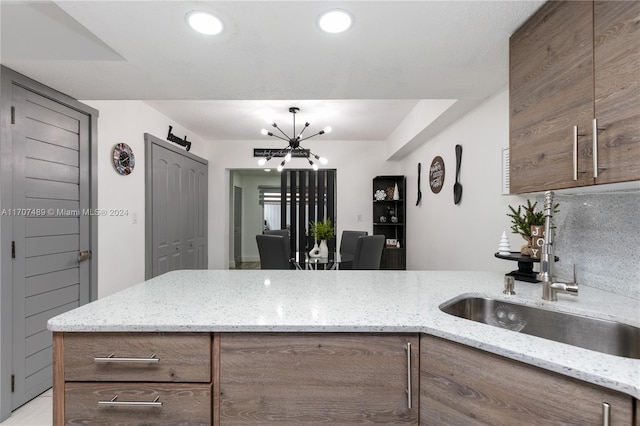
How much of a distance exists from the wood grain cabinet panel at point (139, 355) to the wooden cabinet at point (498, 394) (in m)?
0.74

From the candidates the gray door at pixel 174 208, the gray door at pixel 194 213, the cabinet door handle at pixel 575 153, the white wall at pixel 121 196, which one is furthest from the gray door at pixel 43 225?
the cabinet door handle at pixel 575 153

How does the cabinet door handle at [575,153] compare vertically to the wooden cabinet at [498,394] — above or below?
above

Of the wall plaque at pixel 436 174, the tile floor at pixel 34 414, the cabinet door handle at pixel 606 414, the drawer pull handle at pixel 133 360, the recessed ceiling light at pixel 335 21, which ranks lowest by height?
the tile floor at pixel 34 414

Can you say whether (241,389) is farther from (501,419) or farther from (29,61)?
(29,61)

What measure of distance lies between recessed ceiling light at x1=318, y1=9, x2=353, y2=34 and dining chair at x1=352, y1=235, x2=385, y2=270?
207cm

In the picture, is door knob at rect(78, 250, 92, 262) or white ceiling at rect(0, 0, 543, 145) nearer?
white ceiling at rect(0, 0, 543, 145)

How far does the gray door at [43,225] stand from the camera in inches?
74.3

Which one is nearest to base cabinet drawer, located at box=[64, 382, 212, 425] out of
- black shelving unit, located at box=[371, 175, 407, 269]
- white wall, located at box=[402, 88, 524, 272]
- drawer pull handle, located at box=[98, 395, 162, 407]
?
drawer pull handle, located at box=[98, 395, 162, 407]

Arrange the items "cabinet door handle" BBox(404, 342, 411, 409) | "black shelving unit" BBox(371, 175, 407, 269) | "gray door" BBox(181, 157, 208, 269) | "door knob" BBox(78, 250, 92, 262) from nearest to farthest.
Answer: "cabinet door handle" BBox(404, 342, 411, 409)
"door knob" BBox(78, 250, 92, 262)
"gray door" BBox(181, 157, 208, 269)
"black shelving unit" BBox(371, 175, 407, 269)

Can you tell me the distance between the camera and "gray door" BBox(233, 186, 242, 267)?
7.10 m

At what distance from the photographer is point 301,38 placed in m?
1.45

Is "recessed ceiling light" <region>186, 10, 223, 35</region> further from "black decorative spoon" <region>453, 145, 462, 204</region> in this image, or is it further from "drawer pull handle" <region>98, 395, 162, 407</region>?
"black decorative spoon" <region>453, 145, 462, 204</region>

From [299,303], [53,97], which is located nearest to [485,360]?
[299,303]

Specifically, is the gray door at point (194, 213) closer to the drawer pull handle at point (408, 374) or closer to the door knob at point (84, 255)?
the door knob at point (84, 255)
